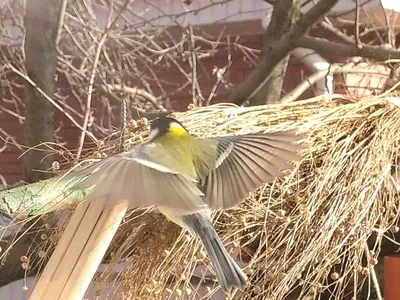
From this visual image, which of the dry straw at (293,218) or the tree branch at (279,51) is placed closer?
the dry straw at (293,218)

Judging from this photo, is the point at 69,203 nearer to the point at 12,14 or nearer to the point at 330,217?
the point at 330,217

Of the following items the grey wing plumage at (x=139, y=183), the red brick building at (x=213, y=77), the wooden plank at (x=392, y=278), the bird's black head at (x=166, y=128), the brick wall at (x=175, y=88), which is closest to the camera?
the grey wing plumage at (x=139, y=183)

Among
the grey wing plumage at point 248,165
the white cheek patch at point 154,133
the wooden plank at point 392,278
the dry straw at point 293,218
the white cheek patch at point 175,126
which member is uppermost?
the white cheek patch at point 175,126

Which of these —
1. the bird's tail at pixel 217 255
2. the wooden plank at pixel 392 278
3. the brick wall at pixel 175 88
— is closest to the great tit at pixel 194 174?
the bird's tail at pixel 217 255

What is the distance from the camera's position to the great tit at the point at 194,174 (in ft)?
1.80

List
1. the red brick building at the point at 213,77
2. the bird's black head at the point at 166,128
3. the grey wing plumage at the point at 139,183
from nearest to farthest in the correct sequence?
the grey wing plumage at the point at 139,183 < the bird's black head at the point at 166,128 < the red brick building at the point at 213,77

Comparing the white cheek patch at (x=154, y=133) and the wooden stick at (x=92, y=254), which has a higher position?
the white cheek patch at (x=154, y=133)

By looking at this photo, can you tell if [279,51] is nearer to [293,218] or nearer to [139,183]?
[293,218]

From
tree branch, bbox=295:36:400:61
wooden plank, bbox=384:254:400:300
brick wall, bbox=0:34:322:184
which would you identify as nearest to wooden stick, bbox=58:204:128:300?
wooden plank, bbox=384:254:400:300

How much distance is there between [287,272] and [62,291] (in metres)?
0.21

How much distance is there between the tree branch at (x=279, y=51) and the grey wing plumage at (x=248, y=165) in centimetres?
45

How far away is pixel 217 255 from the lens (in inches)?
24.0

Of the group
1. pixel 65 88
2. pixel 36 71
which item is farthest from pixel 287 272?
pixel 65 88

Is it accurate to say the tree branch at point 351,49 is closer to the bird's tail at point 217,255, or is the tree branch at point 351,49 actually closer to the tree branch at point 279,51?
the tree branch at point 279,51
